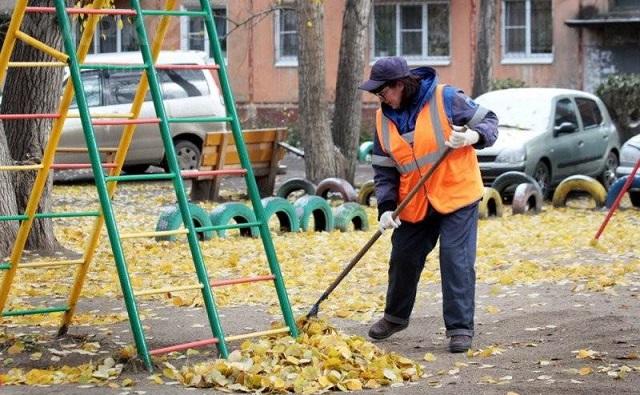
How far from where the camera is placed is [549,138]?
2130 centimetres

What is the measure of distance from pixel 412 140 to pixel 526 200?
10.2m

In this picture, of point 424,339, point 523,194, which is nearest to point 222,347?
point 424,339

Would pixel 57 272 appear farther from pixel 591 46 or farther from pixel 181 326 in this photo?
pixel 591 46

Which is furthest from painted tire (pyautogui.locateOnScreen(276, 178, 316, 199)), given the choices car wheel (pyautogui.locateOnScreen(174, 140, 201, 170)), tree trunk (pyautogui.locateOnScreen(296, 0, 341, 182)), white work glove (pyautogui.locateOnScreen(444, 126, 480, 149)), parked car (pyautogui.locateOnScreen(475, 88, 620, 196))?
white work glove (pyautogui.locateOnScreen(444, 126, 480, 149))

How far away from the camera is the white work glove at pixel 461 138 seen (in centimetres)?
823

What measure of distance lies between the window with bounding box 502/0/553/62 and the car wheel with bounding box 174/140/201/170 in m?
14.2

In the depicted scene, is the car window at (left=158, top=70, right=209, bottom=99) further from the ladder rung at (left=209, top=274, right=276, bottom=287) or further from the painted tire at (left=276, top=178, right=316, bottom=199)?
the ladder rung at (left=209, top=274, right=276, bottom=287)

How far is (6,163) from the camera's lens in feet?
40.2

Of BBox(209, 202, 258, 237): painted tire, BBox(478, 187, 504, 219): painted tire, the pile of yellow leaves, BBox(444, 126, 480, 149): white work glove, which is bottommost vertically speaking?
BBox(478, 187, 504, 219): painted tire

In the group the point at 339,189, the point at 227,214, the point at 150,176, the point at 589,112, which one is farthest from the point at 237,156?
the point at 150,176

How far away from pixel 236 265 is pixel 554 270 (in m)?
2.75

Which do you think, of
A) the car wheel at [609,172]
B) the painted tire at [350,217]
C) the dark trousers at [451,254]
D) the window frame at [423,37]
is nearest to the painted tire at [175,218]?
the painted tire at [350,217]

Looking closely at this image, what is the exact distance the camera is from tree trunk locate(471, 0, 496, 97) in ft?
104

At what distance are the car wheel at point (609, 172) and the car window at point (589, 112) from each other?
61 cm
